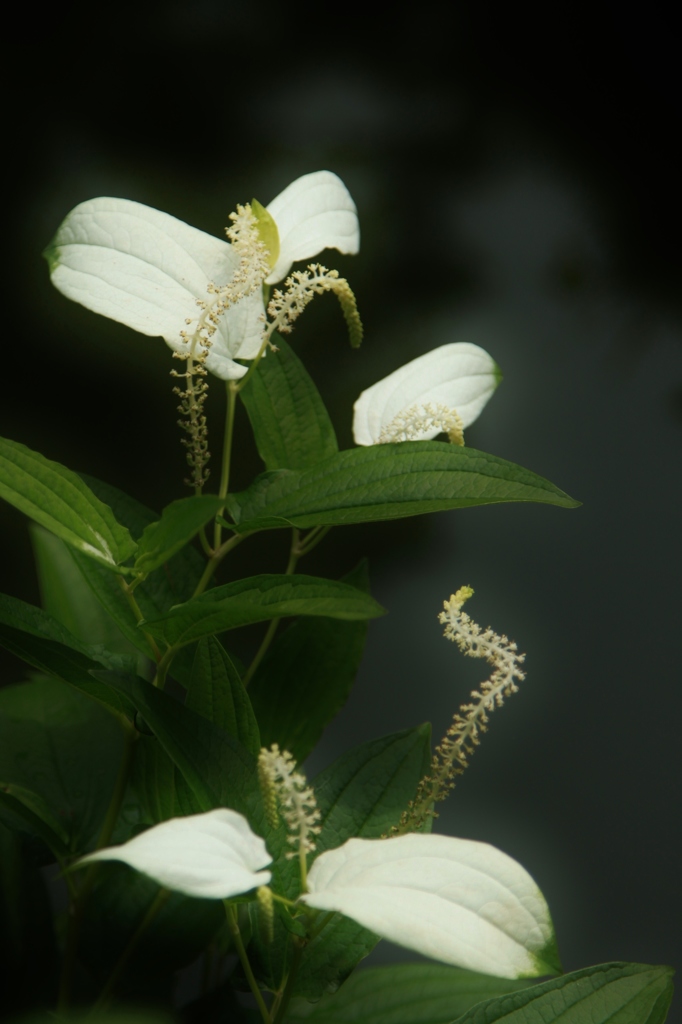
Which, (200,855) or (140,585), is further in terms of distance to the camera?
(140,585)

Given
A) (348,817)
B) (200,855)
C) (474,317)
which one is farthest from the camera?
(474,317)

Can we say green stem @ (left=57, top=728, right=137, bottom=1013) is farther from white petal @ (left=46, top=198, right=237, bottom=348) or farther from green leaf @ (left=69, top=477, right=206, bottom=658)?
white petal @ (left=46, top=198, right=237, bottom=348)

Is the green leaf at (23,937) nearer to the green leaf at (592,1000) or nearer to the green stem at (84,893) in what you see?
the green stem at (84,893)

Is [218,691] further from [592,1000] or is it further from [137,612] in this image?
[592,1000]

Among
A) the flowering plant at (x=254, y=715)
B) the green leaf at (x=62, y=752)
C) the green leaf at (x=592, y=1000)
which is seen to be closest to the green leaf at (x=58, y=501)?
the flowering plant at (x=254, y=715)

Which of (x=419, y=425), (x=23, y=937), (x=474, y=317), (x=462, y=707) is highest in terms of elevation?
(x=474, y=317)

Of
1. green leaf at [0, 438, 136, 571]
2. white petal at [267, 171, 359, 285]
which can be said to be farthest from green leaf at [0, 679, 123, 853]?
white petal at [267, 171, 359, 285]

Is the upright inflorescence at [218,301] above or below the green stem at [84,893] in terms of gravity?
above

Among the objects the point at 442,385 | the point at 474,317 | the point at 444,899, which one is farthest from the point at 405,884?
the point at 474,317
